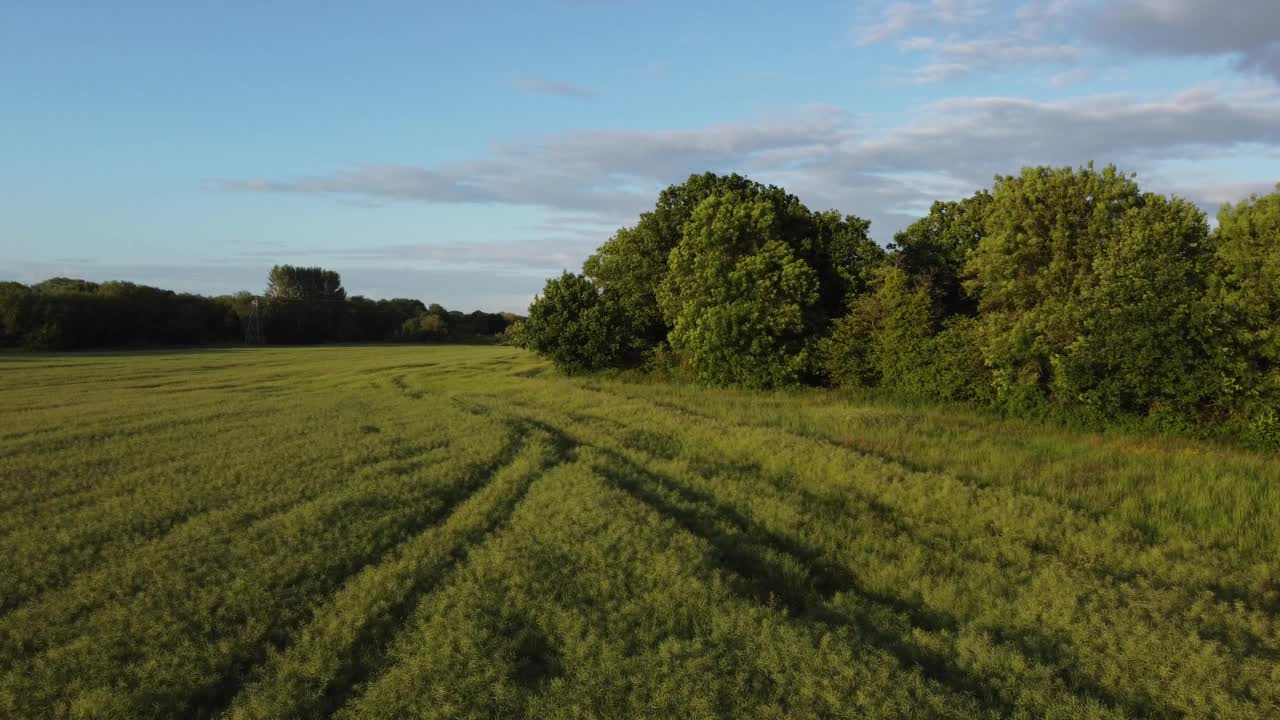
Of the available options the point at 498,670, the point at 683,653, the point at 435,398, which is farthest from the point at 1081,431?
the point at 435,398

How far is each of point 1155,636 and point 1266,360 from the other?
15379 millimetres

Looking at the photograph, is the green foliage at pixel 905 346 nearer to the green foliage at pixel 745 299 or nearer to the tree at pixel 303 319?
the green foliage at pixel 745 299

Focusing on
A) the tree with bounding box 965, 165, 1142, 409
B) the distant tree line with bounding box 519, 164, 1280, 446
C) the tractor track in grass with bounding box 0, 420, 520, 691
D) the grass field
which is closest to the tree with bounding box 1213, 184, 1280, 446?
the distant tree line with bounding box 519, 164, 1280, 446

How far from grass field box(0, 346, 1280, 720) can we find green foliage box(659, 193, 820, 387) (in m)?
13.3

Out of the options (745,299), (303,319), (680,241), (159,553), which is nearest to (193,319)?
(303,319)

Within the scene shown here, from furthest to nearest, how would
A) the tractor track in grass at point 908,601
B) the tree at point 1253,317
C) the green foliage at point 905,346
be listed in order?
the green foliage at point 905,346 → the tree at point 1253,317 → the tractor track in grass at point 908,601

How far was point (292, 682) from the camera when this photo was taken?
21.5 feet

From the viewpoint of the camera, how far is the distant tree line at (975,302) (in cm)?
1833

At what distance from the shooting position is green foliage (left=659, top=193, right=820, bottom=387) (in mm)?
31484

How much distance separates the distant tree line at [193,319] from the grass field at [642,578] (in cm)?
6354

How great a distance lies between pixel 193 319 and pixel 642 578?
93.3 meters

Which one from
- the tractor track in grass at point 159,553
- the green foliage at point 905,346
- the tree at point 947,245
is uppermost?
the tree at point 947,245

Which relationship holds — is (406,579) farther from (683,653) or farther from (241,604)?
(683,653)

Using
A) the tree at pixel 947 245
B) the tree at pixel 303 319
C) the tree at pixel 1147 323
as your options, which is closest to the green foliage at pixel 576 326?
the tree at pixel 947 245
